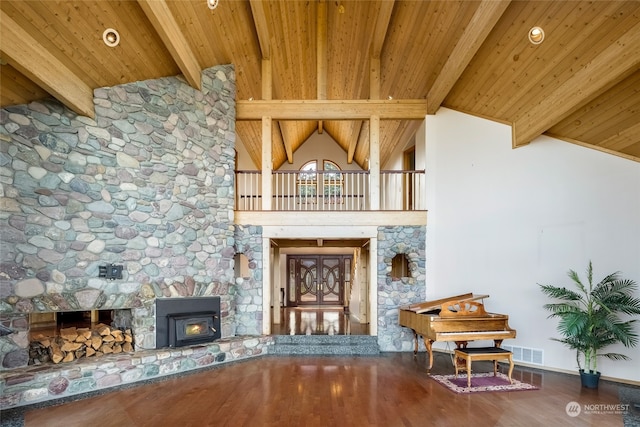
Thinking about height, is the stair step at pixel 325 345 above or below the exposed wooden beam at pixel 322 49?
below

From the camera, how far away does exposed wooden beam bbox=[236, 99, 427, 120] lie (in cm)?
712

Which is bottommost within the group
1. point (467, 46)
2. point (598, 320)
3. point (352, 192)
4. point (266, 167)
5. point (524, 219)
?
point (598, 320)

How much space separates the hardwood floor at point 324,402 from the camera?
3742 mm

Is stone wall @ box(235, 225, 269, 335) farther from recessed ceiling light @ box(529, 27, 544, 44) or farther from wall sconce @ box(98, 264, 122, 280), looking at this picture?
recessed ceiling light @ box(529, 27, 544, 44)

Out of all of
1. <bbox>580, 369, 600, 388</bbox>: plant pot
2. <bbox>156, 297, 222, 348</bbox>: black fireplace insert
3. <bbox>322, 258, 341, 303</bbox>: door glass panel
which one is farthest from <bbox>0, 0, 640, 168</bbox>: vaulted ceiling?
<bbox>322, 258, 341, 303</bbox>: door glass panel

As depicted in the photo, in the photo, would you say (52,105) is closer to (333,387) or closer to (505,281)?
(333,387)

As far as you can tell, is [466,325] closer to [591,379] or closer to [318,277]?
[591,379]

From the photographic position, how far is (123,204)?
207 inches

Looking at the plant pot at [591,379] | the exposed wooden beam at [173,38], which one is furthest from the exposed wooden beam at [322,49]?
the plant pot at [591,379]

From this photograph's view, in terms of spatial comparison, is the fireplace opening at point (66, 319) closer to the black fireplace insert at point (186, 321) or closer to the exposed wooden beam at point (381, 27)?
the black fireplace insert at point (186, 321)

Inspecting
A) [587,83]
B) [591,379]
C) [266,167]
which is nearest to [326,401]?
[591,379]

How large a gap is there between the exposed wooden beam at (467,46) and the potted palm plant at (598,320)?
11.0 ft

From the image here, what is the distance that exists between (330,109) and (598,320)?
5.35 m

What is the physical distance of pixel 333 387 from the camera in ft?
15.7
